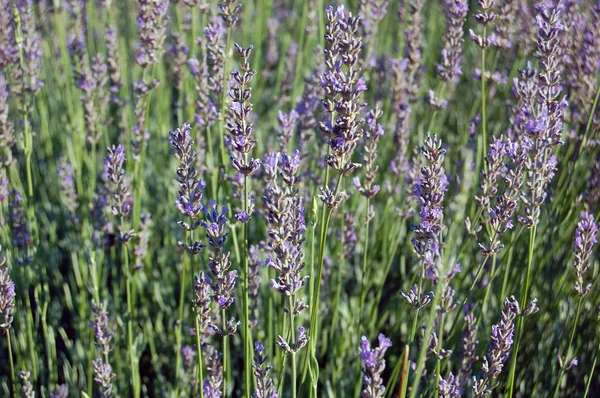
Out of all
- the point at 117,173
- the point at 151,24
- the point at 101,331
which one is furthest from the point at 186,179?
the point at 151,24

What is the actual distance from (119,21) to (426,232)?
397 centimetres

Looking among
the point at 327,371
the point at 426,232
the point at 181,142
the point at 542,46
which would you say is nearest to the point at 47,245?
the point at 327,371

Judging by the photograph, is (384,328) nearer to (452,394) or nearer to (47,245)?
(452,394)

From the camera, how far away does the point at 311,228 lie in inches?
80.0

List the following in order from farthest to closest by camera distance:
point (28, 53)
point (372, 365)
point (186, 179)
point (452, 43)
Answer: point (28, 53), point (452, 43), point (186, 179), point (372, 365)

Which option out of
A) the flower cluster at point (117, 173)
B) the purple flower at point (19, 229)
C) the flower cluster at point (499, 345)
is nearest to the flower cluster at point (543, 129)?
the flower cluster at point (499, 345)

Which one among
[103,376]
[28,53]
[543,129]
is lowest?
[103,376]

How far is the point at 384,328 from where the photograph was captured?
9.43 ft

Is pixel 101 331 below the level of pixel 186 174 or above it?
below

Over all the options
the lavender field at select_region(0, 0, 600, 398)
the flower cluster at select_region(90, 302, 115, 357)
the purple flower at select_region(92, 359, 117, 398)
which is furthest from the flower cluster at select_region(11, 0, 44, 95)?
the purple flower at select_region(92, 359, 117, 398)

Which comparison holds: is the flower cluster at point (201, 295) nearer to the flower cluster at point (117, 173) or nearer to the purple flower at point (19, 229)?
the flower cluster at point (117, 173)

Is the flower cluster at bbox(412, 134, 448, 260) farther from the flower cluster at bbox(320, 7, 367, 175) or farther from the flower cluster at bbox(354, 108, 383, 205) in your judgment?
the flower cluster at bbox(354, 108, 383, 205)

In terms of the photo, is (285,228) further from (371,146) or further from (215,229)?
(371,146)

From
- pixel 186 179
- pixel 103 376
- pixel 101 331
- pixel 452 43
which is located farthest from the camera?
pixel 452 43
